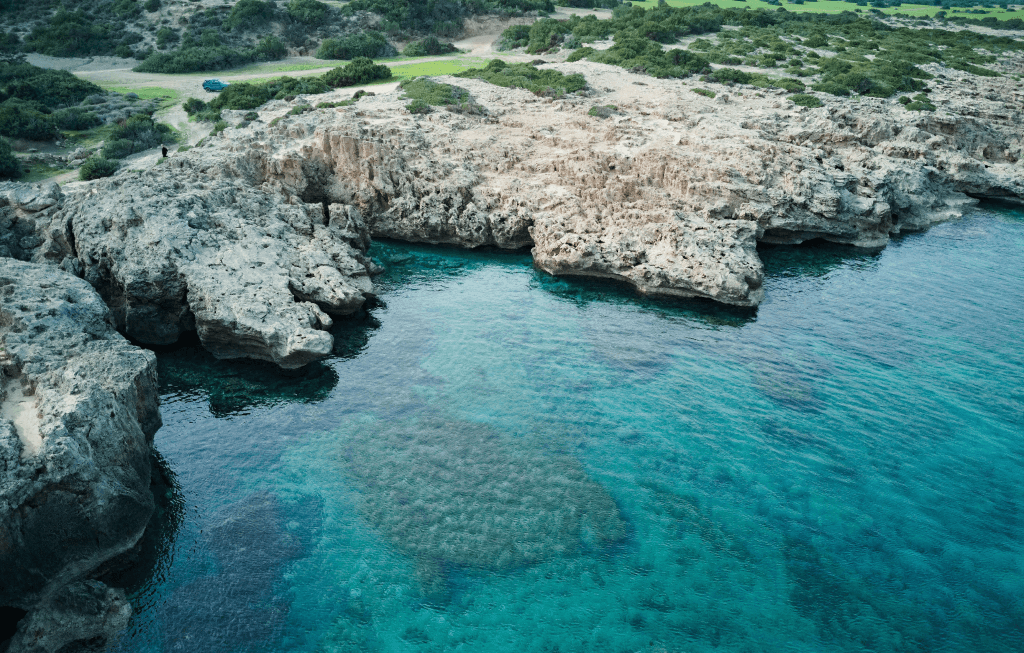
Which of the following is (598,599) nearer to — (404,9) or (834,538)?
(834,538)

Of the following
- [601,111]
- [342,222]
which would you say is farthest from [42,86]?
[601,111]

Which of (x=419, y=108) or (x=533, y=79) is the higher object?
(x=533, y=79)

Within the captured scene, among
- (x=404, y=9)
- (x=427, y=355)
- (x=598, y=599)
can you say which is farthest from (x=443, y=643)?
(x=404, y=9)

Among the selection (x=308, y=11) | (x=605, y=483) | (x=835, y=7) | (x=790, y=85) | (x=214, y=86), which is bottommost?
(x=605, y=483)

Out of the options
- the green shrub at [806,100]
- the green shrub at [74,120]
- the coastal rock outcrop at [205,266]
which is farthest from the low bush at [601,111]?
the green shrub at [74,120]

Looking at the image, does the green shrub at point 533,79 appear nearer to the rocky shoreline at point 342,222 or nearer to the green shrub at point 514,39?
the rocky shoreline at point 342,222

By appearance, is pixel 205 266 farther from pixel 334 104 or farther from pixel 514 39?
pixel 514 39

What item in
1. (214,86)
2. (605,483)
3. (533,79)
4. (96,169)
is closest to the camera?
(605,483)
